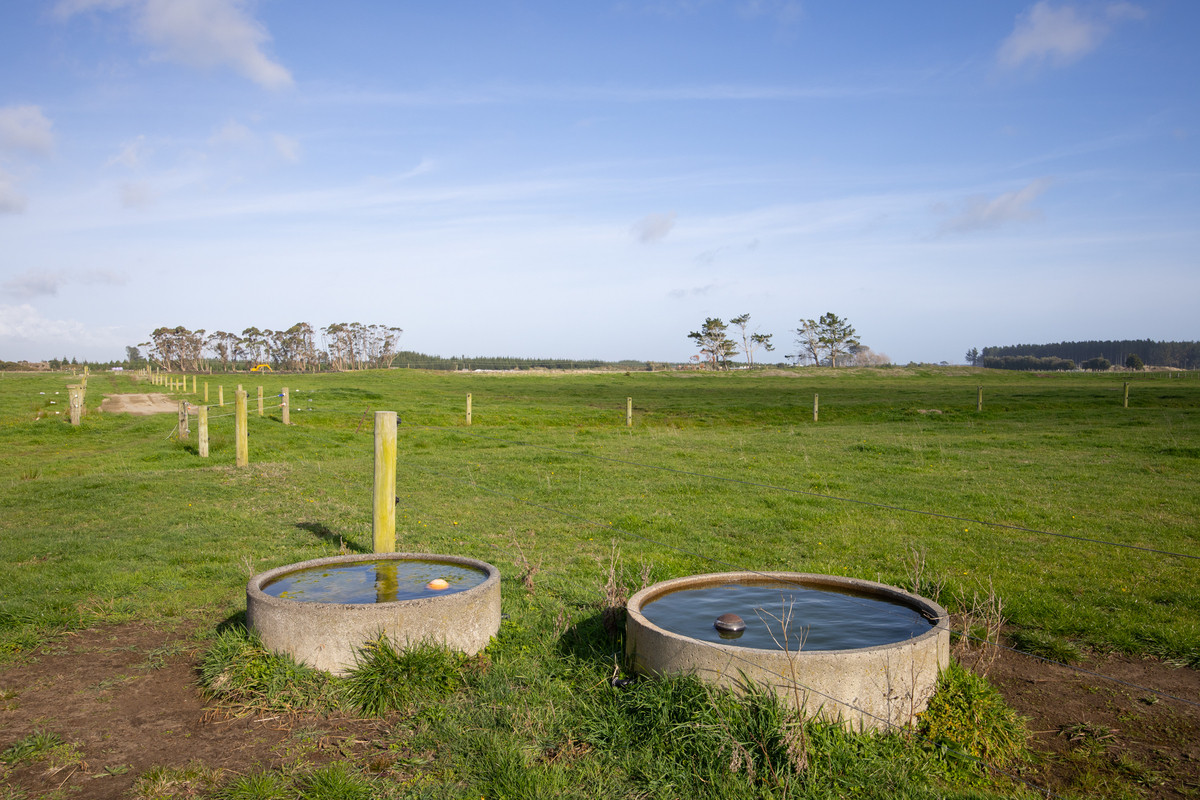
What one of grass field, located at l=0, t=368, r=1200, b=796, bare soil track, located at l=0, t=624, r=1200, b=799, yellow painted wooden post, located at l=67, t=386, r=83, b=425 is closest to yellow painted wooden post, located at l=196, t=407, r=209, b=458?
grass field, located at l=0, t=368, r=1200, b=796

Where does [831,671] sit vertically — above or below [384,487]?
below

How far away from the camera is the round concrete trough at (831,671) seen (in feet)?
13.9

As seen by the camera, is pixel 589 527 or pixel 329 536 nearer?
pixel 329 536

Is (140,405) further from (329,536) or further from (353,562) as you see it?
(353,562)

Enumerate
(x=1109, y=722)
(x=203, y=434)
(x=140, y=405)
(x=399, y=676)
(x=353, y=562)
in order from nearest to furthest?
1. (x=1109, y=722)
2. (x=399, y=676)
3. (x=353, y=562)
4. (x=203, y=434)
5. (x=140, y=405)

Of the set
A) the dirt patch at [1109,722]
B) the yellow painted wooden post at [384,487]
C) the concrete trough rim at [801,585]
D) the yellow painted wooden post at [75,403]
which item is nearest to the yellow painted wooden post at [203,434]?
the yellow painted wooden post at [75,403]

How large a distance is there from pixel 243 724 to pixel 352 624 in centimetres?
84

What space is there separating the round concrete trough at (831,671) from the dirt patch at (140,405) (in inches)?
1250

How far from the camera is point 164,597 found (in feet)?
24.2

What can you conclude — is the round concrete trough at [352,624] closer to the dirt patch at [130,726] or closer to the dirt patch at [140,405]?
the dirt patch at [130,726]

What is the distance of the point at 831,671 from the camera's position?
4211 millimetres

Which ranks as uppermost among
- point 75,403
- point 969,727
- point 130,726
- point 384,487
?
point 384,487

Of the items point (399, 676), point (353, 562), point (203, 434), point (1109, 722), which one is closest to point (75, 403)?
point (203, 434)

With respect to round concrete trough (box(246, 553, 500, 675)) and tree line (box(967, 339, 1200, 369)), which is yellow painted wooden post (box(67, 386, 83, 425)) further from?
tree line (box(967, 339, 1200, 369))
